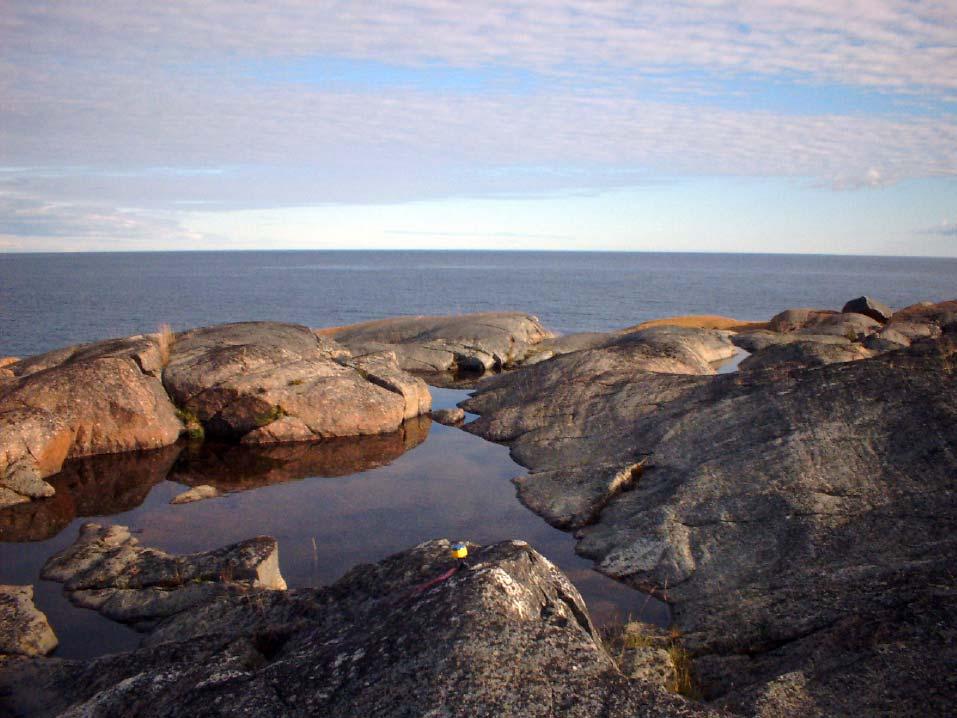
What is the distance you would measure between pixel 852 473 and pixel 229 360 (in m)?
14.5

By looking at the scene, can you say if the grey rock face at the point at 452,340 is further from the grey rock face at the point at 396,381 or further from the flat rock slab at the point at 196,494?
the flat rock slab at the point at 196,494

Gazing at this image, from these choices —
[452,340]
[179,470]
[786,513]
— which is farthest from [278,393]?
[786,513]

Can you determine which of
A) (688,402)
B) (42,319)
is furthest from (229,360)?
(42,319)

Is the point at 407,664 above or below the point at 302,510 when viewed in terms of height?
above

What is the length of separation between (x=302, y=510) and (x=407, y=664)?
8859mm

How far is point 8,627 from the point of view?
28.9ft

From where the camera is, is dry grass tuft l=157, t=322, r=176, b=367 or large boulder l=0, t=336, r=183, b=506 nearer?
large boulder l=0, t=336, r=183, b=506

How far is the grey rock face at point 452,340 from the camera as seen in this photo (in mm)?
27812

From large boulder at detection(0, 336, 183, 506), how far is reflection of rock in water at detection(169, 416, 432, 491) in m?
1.33

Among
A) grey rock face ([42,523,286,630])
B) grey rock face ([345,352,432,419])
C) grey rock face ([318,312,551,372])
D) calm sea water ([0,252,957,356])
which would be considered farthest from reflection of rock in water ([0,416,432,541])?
calm sea water ([0,252,957,356])

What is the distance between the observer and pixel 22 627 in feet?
29.0

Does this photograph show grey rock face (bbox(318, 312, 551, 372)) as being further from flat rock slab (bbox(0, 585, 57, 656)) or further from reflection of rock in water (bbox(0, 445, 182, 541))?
flat rock slab (bbox(0, 585, 57, 656))

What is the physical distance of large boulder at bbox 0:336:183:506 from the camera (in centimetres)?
1439

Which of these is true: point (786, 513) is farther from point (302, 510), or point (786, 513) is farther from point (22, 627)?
point (22, 627)
